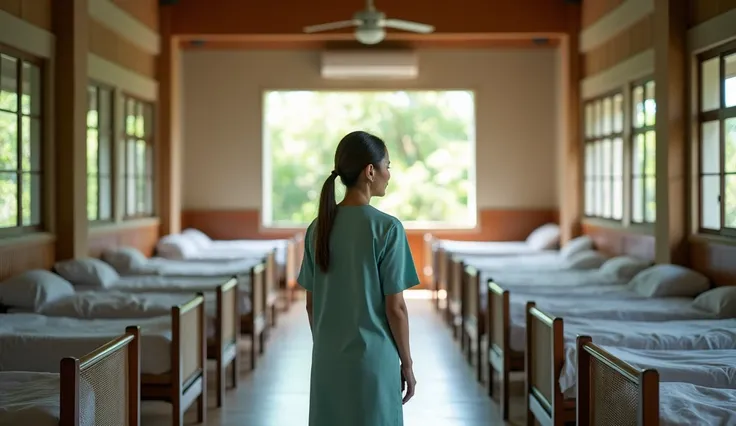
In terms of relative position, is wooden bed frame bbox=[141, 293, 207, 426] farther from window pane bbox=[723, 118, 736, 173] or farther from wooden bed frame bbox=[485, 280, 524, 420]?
window pane bbox=[723, 118, 736, 173]

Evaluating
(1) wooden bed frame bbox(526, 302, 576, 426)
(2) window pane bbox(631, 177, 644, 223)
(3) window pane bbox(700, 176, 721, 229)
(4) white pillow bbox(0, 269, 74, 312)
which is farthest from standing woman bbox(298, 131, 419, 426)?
(2) window pane bbox(631, 177, 644, 223)

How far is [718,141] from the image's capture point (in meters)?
6.36

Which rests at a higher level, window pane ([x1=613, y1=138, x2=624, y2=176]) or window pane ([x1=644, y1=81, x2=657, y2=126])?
window pane ([x1=644, y1=81, x2=657, y2=126])

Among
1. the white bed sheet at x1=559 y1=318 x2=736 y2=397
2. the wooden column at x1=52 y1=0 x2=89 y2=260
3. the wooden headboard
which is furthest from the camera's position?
the wooden headboard

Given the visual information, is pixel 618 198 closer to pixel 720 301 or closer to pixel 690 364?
pixel 720 301

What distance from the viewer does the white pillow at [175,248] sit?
363 inches

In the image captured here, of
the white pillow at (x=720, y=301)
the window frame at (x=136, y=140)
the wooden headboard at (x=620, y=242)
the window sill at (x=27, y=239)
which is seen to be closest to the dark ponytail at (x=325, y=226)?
the white pillow at (x=720, y=301)

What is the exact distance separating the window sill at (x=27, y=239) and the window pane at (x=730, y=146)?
478 centimetres

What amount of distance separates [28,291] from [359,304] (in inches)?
148

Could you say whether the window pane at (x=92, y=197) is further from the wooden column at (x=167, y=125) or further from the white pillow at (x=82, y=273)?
the wooden column at (x=167, y=125)

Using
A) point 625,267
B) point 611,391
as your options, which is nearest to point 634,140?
point 625,267

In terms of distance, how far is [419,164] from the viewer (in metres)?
18.9

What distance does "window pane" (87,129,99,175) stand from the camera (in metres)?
7.77

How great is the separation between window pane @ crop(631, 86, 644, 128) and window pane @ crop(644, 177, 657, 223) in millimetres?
536
